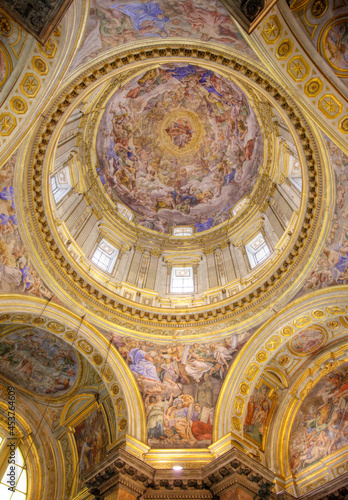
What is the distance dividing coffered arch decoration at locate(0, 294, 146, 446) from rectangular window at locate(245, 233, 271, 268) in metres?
7.41

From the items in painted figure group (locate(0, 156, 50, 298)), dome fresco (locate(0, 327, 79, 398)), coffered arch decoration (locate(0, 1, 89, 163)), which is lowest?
dome fresco (locate(0, 327, 79, 398))

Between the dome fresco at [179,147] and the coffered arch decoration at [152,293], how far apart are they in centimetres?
245

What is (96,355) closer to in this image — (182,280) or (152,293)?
(152,293)

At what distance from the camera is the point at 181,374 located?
15438 mm

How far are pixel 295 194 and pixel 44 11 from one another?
11.9 metres

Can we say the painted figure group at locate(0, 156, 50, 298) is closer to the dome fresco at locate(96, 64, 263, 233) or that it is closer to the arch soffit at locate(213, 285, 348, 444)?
the arch soffit at locate(213, 285, 348, 444)

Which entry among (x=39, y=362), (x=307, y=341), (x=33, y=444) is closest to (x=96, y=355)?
(x=39, y=362)

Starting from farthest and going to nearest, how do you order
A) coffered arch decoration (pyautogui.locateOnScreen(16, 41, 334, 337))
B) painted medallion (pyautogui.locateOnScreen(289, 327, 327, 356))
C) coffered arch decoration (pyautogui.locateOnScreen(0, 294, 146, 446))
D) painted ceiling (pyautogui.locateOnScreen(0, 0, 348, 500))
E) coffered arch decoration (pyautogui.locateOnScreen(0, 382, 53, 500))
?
painted medallion (pyautogui.locateOnScreen(289, 327, 327, 356)) < coffered arch decoration (pyautogui.locateOnScreen(0, 382, 53, 500)) < coffered arch decoration (pyautogui.locateOnScreen(0, 294, 146, 446)) < coffered arch decoration (pyautogui.locateOnScreen(16, 41, 334, 337)) < painted ceiling (pyautogui.locateOnScreen(0, 0, 348, 500))

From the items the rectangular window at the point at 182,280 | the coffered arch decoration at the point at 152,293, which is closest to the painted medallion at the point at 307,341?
the coffered arch decoration at the point at 152,293

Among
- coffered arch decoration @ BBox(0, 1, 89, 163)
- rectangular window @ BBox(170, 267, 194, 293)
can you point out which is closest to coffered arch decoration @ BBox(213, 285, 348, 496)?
rectangular window @ BBox(170, 267, 194, 293)

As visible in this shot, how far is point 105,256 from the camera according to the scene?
1883cm

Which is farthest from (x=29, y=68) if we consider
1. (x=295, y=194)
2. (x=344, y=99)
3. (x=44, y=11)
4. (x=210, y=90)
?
(x=210, y=90)

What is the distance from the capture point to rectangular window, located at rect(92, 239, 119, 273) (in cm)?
1817

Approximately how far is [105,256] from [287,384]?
971cm
